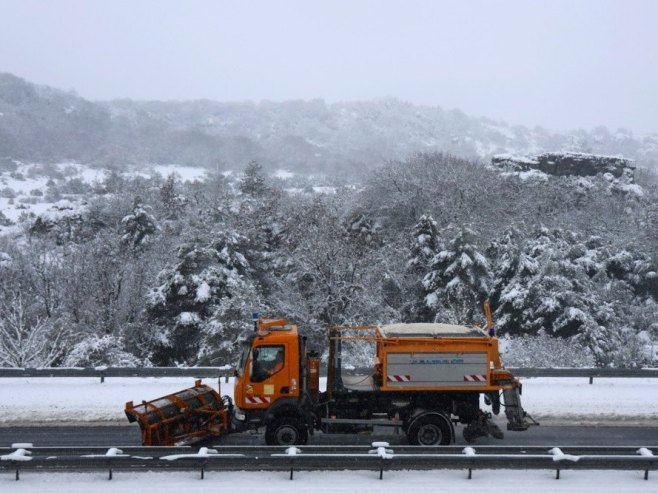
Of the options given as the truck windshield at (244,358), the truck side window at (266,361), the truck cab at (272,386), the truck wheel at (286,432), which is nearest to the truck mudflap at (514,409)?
the truck cab at (272,386)

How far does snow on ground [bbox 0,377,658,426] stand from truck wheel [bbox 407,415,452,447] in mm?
4212

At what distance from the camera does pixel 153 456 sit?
37.3 ft

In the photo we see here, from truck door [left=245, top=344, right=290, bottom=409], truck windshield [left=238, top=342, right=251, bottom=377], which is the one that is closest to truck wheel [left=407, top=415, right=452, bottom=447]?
truck door [left=245, top=344, right=290, bottom=409]

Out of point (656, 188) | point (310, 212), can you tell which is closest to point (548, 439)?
point (310, 212)

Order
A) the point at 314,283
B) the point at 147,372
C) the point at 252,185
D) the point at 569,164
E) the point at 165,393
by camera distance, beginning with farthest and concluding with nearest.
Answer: the point at 569,164 → the point at 252,185 → the point at 314,283 → the point at 147,372 → the point at 165,393

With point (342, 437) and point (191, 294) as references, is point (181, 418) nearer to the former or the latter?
point (342, 437)

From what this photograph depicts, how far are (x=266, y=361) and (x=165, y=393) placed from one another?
20.6ft

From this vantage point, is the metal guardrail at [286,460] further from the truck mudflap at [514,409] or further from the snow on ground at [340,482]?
the truck mudflap at [514,409]

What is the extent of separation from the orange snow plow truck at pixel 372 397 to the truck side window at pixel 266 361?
0.07 feet

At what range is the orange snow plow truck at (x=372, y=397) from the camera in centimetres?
1287

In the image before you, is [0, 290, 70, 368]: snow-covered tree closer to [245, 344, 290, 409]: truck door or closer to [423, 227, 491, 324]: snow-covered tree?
[245, 344, 290, 409]: truck door

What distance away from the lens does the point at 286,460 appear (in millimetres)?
11023

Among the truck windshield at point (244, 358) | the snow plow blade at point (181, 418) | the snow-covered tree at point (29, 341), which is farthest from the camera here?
the snow-covered tree at point (29, 341)

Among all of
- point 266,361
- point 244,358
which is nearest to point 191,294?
point 244,358
